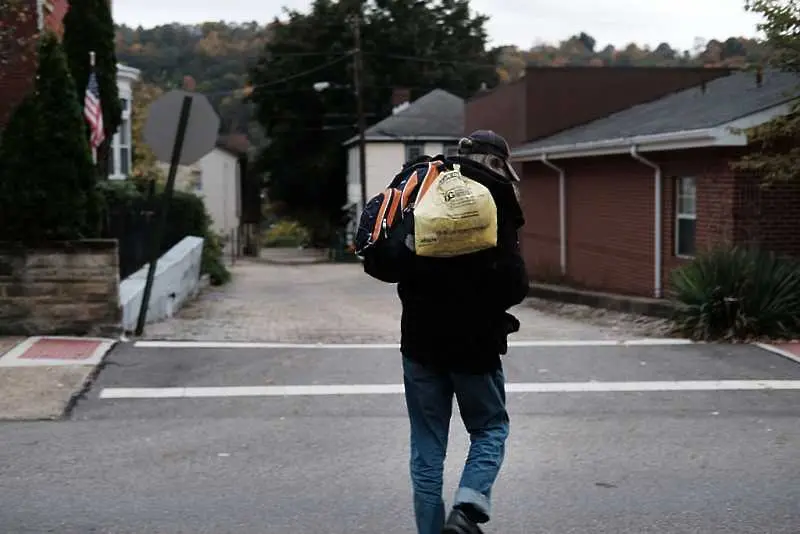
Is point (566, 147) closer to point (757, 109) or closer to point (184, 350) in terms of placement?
point (757, 109)

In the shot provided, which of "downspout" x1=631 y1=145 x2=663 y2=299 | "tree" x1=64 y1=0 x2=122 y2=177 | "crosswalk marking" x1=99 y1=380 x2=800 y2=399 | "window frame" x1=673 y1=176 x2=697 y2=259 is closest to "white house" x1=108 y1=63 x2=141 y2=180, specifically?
"tree" x1=64 y1=0 x2=122 y2=177

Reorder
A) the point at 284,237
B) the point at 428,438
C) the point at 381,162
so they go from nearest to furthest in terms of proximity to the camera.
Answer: the point at 428,438 < the point at 381,162 < the point at 284,237

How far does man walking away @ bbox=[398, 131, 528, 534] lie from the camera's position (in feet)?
14.3

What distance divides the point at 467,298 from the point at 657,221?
13277mm

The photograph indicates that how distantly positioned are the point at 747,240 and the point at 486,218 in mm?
11173

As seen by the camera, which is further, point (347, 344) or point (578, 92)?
point (578, 92)

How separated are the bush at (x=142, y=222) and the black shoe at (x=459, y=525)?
36.9 ft

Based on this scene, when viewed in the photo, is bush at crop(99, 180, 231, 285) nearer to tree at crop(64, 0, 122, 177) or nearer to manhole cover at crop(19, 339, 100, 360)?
tree at crop(64, 0, 122, 177)

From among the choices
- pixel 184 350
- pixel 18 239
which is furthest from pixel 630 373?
pixel 18 239

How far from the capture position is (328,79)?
198ft

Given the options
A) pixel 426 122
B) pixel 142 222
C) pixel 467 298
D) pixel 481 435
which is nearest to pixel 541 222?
pixel 142 222

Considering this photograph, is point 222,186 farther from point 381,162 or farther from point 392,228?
point 392,228

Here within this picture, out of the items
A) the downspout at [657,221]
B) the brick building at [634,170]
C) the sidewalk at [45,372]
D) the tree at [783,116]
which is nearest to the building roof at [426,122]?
the brick building at [634,170]

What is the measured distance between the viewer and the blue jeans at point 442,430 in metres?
4.45
